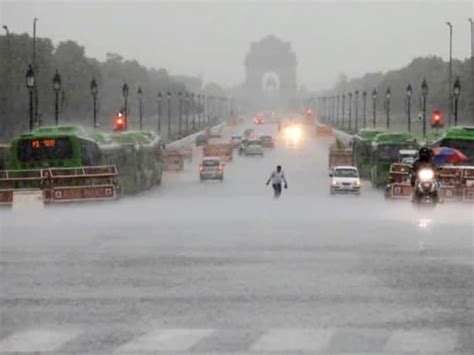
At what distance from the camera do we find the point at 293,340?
515 inches

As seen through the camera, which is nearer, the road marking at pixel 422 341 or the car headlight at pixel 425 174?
the road marking at pixel 422 341

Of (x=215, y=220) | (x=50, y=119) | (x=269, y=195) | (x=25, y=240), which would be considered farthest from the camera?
(x=50, y=119)

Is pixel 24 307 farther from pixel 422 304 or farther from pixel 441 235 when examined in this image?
pixel 441 235

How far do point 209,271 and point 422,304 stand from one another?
482 centimetres

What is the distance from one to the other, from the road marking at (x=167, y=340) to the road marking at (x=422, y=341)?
2.02 meters

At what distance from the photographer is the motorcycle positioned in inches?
1468

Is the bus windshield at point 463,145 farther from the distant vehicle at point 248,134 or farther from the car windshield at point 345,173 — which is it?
the distant vehicle at point 248,134

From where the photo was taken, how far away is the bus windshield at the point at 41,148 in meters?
45.0

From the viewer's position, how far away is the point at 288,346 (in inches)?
500

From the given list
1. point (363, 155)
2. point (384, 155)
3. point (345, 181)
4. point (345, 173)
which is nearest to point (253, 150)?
point (363, 155)

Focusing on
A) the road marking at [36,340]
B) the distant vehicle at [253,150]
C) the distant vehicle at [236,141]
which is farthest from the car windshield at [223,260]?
the distant vehicle at [236,141]

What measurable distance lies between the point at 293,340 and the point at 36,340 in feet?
8.87

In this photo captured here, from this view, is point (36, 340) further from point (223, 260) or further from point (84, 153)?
point (84, 153)

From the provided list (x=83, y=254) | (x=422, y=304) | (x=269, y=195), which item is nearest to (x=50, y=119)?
(x=269, y=195)
